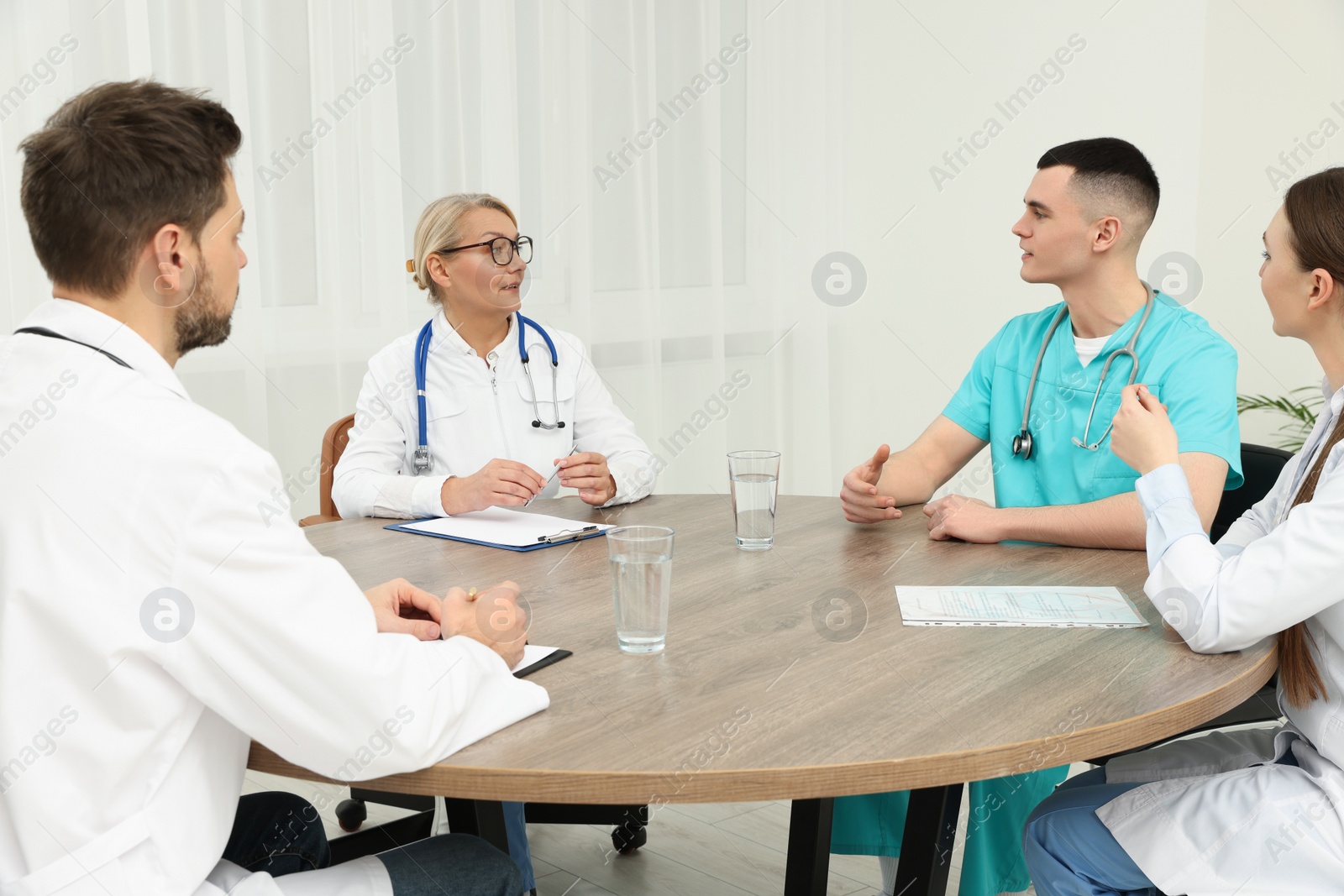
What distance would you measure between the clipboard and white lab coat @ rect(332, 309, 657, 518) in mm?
320

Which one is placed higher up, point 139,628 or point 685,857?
point 139,628

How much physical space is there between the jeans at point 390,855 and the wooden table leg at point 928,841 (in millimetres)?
567

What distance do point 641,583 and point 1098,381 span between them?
4.01 feet

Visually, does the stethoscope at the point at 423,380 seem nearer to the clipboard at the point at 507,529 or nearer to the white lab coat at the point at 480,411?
the white lab coat at the point at 480,411

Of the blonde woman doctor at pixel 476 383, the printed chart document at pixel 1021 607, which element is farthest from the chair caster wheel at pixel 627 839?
the printed chart document at pixel 1021 607

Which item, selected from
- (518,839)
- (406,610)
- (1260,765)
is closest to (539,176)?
(518,839)

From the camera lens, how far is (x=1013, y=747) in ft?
3.54

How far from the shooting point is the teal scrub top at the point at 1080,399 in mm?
1964

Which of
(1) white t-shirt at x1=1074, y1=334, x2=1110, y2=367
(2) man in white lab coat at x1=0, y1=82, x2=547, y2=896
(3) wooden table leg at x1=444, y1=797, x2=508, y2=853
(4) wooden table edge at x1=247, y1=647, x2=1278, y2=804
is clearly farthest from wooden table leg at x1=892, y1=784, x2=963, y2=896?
A: (1) white t-shirt at x1=1074, y1=334, x2=1110, y2=367

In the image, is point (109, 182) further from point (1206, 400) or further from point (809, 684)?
point (1206, 400)

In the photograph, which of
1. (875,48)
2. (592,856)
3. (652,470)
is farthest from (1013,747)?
(875,48)

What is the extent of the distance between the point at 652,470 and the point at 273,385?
1.38 meters

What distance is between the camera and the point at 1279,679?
1.41 m

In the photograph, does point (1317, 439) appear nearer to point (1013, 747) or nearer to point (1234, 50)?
point (1013, 747)
